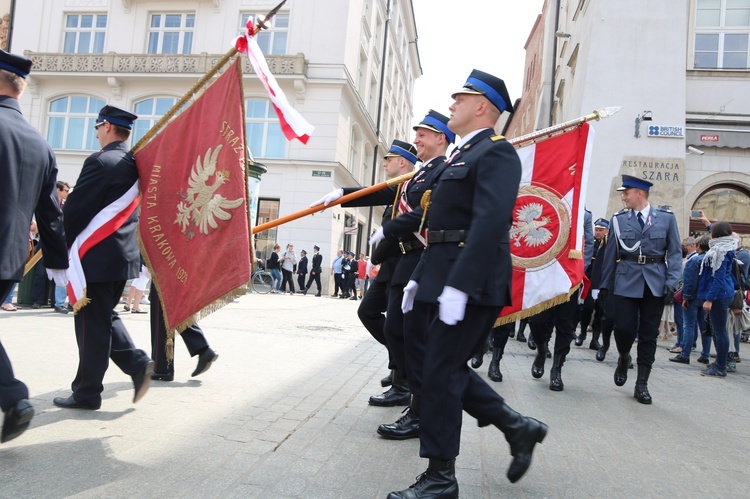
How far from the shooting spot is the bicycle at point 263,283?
21.1 meters

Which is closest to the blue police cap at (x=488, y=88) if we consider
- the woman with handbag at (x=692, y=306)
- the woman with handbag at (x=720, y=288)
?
the woman with handbag at (x=720, y=288)

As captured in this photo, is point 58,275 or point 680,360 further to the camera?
point 680,360

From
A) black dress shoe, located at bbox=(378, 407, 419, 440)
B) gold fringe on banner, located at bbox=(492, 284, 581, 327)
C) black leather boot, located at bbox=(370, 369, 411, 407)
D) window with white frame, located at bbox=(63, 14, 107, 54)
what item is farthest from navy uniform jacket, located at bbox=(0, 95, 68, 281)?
window with white frame, located at bbox=(63, 14, 107, 54)

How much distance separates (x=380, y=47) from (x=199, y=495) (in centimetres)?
3422

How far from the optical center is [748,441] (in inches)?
167

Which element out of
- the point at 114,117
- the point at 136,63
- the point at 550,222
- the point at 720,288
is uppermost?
the point at 136,63

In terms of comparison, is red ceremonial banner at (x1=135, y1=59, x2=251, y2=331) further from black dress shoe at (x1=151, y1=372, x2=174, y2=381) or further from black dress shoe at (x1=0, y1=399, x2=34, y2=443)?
black dress shoe at (x1=151, y1=372, x2=174, y2=381)

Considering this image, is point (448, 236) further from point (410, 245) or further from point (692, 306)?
point (692, 306)

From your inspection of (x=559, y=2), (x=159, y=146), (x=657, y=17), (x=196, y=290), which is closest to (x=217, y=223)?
(x=196, y=290)

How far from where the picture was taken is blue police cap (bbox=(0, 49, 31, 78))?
312 centimetres

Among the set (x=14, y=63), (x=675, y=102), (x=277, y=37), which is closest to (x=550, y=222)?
(x=14, y=63)

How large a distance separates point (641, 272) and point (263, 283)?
678 inches

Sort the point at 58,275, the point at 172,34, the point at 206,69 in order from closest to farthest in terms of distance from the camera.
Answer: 1. the point at 58,275
2. the point at 206,69
3. the point at 172,34

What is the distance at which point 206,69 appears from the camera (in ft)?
82.0
